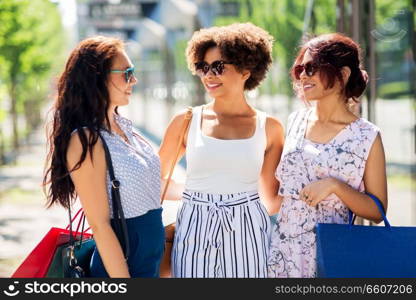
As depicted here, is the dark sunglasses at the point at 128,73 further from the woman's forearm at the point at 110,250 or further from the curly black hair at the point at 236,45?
the curly black hair at the point at 236,45

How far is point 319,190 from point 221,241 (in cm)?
51

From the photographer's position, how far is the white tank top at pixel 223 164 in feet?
10.3

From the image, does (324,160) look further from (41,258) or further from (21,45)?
(21,45)

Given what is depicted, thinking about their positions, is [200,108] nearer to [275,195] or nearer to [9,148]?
[275,195]

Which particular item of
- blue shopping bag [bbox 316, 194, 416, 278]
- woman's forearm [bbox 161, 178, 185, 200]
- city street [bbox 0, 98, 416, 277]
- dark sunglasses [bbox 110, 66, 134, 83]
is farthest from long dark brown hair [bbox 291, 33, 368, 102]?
city street [bbox 0, 98, 416, 277]

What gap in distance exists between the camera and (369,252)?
269 centimetres

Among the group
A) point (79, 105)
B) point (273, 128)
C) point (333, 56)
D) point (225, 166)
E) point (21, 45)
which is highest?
point (21, 45)

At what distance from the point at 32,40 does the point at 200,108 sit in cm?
1237

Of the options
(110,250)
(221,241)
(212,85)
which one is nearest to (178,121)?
(212,85)

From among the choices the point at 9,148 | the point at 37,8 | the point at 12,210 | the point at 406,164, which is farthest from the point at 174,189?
the point at 9,148

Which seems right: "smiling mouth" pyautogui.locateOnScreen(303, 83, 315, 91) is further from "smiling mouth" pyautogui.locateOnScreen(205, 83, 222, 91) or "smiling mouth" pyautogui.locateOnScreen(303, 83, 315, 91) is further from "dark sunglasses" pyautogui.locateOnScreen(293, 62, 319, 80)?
"smiling mouth" pyautogui.locateOnScreen(205, 83, 222, 91)

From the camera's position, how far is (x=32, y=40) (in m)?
15.0

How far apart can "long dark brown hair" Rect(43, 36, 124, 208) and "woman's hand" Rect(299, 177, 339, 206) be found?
33.7 inches

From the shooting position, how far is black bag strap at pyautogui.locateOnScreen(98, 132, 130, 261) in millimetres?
2457
